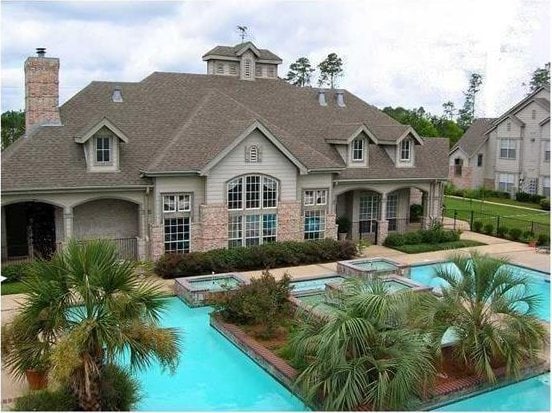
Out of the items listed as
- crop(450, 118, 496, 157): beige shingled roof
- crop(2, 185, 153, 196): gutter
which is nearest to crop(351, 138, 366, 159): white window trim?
crop(2, 185, 153, 196): gutter

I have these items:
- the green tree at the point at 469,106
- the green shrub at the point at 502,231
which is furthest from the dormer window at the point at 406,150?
the green tree at the point at 469,106

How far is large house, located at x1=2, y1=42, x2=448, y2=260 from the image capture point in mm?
24234

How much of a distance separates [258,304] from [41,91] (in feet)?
48.7

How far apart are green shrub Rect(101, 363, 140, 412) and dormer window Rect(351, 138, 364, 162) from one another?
20232mm

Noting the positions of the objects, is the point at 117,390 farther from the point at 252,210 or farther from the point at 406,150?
the point at 406,150

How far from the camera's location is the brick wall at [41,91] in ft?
82.4

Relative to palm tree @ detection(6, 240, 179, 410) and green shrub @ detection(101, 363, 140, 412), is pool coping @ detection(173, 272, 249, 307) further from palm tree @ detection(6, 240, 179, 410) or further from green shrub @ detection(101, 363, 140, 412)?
palm tree @ detection(6, 240, 179, 410)

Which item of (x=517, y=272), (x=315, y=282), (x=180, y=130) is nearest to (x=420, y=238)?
(x=517, y=272)

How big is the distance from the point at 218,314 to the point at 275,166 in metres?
9.85

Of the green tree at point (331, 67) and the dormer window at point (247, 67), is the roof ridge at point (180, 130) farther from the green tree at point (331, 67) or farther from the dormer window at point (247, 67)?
the green tree at point (331, 67)

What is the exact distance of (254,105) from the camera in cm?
3231

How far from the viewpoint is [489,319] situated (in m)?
14.1

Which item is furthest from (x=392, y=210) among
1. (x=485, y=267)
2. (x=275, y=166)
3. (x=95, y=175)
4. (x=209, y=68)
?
(x=485, y=267)

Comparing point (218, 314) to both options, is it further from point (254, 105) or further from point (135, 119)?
point (254, 105)
